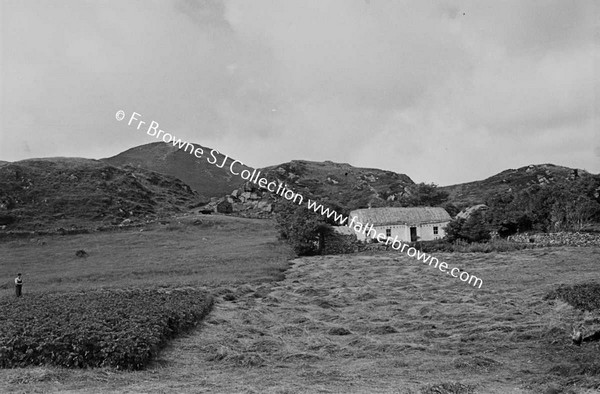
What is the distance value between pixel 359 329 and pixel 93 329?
10092mm

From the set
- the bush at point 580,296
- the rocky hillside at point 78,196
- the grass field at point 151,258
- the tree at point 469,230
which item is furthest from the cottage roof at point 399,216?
the bush at point 580,296

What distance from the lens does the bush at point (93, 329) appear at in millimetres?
14898

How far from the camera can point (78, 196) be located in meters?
94.7

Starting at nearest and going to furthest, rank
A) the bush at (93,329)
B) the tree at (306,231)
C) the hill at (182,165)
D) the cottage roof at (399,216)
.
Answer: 1. the bush at (93,329)
2. the tree at (306,231)
3. the cottage roof at (399,216)
4. the hill at (182,165)

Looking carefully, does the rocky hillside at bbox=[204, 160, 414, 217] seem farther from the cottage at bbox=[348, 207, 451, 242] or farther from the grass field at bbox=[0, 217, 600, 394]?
the grass field at bbox=[0, 217, 600, 394]

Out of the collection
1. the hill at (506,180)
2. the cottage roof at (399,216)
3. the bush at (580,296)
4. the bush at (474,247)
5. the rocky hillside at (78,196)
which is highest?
the hill at (506,180)

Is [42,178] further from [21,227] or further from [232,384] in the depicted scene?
[232,384]

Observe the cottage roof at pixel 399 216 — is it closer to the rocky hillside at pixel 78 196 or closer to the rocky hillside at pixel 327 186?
the rocky hillside at pixel 78 196

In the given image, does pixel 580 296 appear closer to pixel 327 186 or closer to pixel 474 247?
pixel 474 247

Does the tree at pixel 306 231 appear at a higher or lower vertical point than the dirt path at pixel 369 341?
higher

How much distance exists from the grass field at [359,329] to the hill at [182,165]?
121 metres

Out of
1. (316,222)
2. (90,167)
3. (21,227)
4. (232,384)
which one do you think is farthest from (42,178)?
(232,384)

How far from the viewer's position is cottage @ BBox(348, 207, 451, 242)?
6462 cm

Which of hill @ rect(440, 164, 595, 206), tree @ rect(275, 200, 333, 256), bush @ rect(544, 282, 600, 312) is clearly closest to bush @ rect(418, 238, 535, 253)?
tree @ rect(275, 200, 333, 256)
